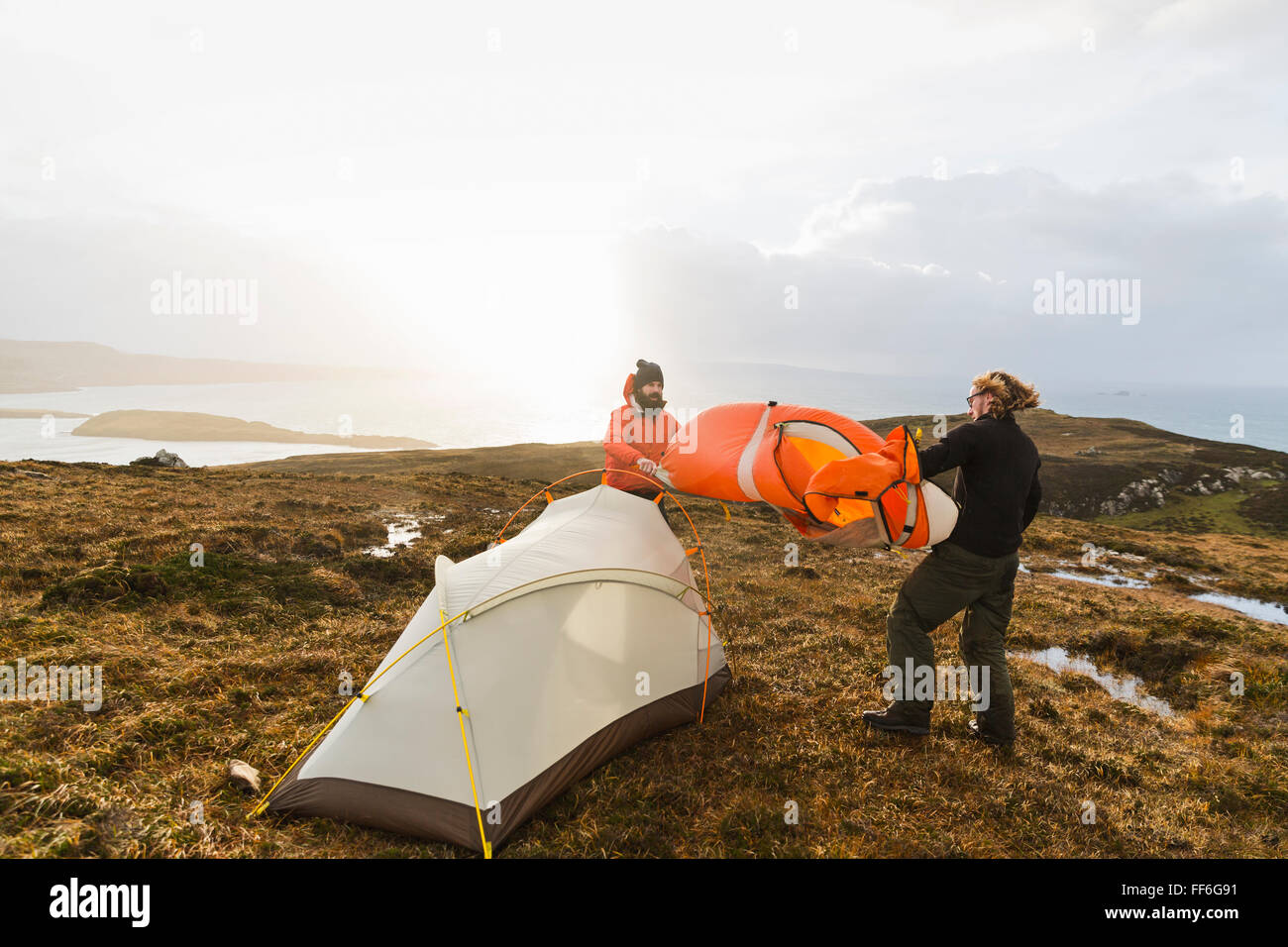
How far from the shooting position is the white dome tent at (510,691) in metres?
4.96

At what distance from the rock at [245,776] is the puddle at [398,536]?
7.86 meters

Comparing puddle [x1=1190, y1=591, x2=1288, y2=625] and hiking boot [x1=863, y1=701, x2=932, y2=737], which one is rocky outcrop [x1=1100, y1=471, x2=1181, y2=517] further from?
hiking boot [x1=863, y1=701, x2=932, y2=737]

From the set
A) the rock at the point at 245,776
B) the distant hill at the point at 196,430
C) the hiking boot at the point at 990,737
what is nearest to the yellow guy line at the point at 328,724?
the rock at the point at 245,776

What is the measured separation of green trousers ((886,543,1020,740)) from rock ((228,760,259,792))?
21.5 ft

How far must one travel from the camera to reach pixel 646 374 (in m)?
8.66

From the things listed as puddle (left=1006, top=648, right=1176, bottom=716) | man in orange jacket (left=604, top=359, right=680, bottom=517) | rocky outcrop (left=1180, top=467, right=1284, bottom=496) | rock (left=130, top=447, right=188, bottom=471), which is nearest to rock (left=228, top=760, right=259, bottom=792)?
man in orange jacket (left=604, top=359, right=680, bottom=517)

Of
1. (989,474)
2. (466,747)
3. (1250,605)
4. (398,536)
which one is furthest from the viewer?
(1250,605)

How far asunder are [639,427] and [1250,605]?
19.8 meters

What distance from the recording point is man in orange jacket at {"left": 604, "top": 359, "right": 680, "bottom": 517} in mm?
8367

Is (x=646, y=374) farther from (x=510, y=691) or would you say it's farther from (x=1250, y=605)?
(x=1250, y=605)

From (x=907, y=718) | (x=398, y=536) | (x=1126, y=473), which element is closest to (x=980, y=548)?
(x=907, y=718)
